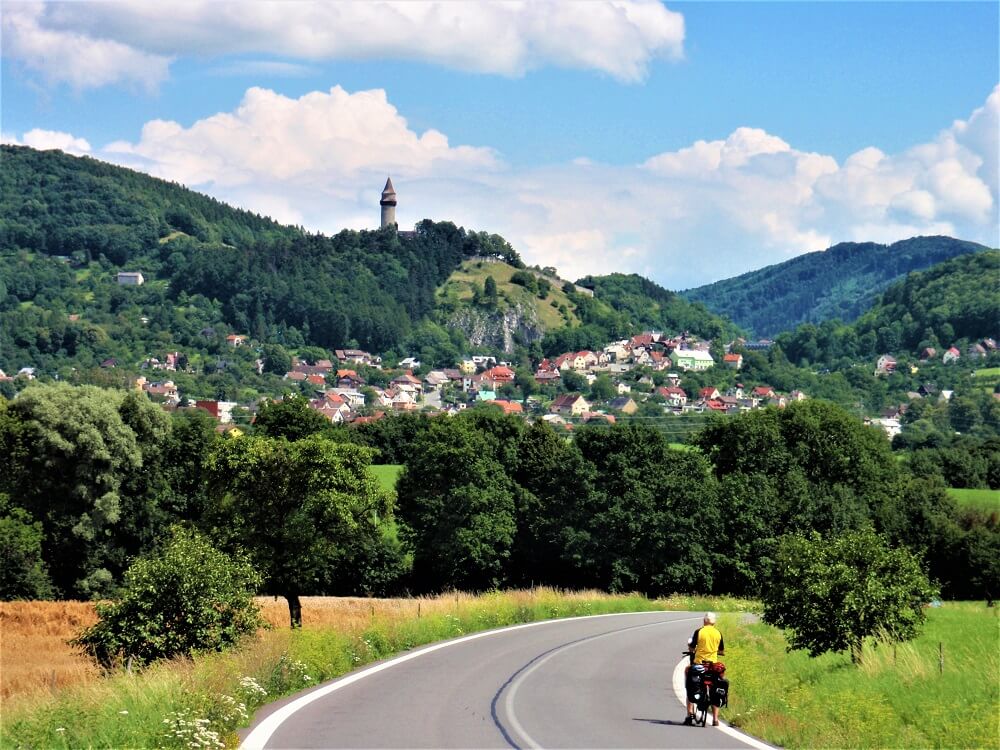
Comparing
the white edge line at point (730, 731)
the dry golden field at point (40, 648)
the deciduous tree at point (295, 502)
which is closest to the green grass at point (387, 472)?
the dry golden field at point (40, 648)

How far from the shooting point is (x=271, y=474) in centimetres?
3925

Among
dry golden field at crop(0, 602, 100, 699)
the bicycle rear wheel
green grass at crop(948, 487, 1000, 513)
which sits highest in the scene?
green grass at crop(948, 487, 1000, 513)

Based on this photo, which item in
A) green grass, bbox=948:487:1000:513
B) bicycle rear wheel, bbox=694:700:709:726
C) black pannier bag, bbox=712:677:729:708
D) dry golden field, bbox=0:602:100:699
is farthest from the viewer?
green grass, bbox=948:487:1000:513

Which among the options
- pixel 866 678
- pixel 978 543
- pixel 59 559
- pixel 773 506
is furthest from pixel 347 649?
pixel 978 543

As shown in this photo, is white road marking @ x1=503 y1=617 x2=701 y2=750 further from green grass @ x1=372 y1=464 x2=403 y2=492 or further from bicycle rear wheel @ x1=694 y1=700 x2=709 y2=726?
green grass @ x1=372 y1=464 x2=403 y2=492

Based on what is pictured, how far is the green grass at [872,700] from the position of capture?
47.8 feet

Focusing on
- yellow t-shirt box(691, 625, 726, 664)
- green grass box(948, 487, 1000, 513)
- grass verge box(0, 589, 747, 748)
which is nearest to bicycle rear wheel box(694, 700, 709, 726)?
yellow t-shirt box(691, 625, 726, 664)

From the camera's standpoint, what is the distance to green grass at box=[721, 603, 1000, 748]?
14562 mm

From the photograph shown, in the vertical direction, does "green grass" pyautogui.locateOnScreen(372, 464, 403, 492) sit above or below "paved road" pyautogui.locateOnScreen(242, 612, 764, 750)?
above

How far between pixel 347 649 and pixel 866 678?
8994 millimetres

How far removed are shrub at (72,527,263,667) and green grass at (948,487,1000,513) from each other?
74.2 m

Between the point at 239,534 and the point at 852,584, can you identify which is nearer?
the point at 852,584

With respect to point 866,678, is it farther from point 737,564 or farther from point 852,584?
point 737,564

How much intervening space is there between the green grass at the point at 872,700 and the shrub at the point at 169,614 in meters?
8.98
